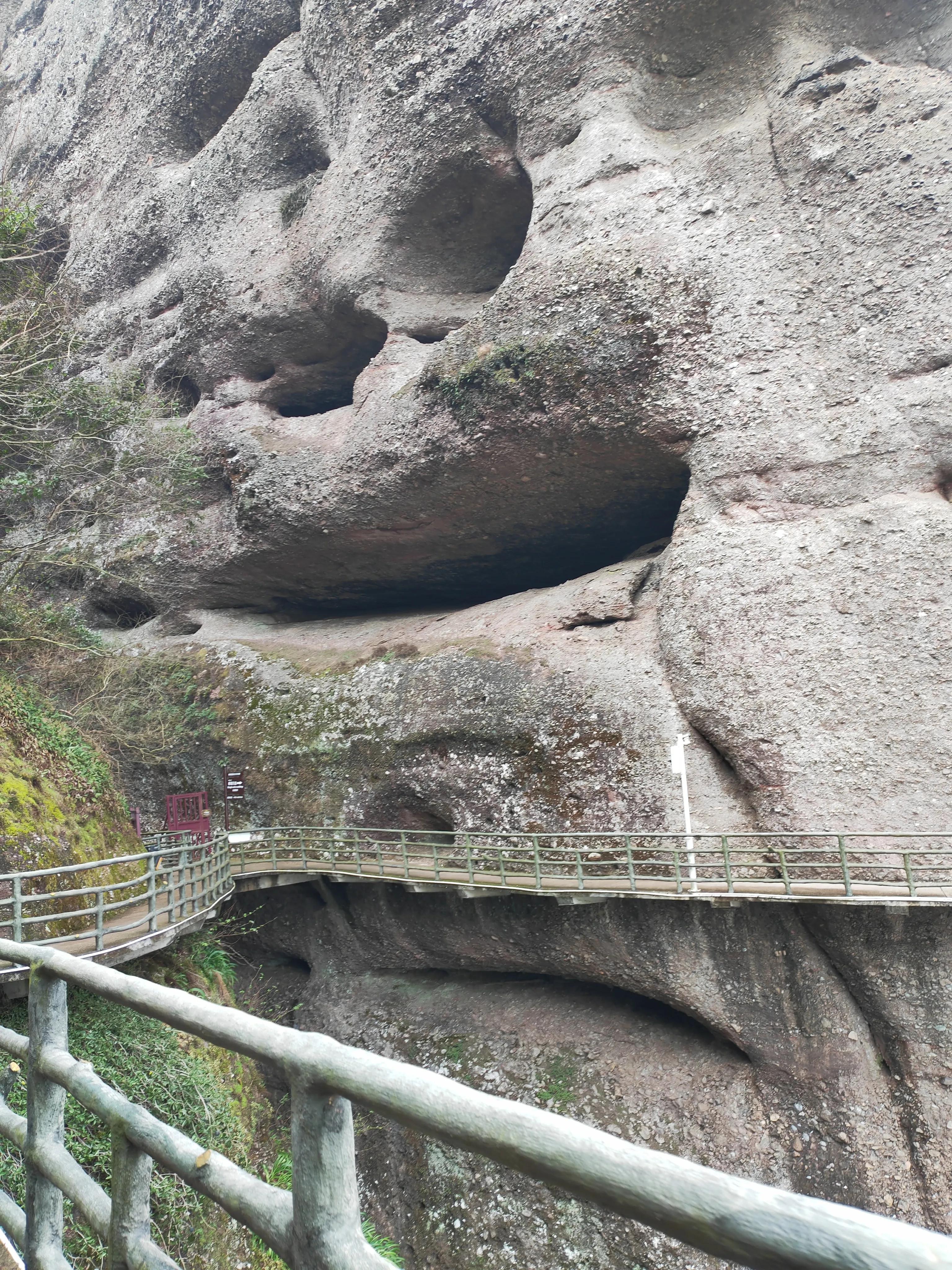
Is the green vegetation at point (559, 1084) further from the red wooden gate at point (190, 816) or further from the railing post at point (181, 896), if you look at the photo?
the red wooden gate at point (190, 816)

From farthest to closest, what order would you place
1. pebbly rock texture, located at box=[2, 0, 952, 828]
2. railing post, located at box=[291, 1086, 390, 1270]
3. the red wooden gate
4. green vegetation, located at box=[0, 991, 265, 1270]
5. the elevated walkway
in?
1. the red wooden gate
2. pebbly rock texture, located at box=[2, 0, 952, 828]
3. the elevated walkway
4. green vegetation, located at box=[0, 991, 265, 1270]
5. railing post, located at box=[291, 1086, 390, 1270]

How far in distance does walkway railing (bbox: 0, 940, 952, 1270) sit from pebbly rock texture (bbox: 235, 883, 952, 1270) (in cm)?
1012

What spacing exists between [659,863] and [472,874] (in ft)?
9.94

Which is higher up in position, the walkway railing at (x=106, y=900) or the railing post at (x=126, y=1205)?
the railing post at (x=126, y=1205)

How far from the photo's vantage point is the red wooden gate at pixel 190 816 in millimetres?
13391

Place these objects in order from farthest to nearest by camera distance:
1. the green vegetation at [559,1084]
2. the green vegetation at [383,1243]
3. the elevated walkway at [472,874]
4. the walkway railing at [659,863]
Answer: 1. the green vegetation at [559,1084]
2. the green vegetation at [383,1243]
3. the walkway railing at [659,863]
4. the elevated walkway at [472,874]

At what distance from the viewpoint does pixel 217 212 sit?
21.4 metres

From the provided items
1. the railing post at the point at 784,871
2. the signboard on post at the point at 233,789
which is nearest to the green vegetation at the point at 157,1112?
the railing post at the point at 784,871

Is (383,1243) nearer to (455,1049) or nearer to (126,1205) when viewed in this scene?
(455,1049)

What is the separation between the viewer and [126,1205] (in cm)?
168

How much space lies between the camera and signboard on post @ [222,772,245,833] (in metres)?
16.0

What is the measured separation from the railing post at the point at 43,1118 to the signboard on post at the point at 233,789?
14.1 meters

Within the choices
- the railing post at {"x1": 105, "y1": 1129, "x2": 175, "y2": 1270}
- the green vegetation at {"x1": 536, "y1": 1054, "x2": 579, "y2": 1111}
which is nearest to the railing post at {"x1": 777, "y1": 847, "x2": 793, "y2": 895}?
the green vegetation at {"x1": 536, "y1": 1054, "x2": 579, "y2": 1111}

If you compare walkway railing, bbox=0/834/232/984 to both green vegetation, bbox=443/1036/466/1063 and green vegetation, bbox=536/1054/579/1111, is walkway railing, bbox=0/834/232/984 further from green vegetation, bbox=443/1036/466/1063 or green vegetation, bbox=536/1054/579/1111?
green vegetation, bbox=536/1054/579/1111
